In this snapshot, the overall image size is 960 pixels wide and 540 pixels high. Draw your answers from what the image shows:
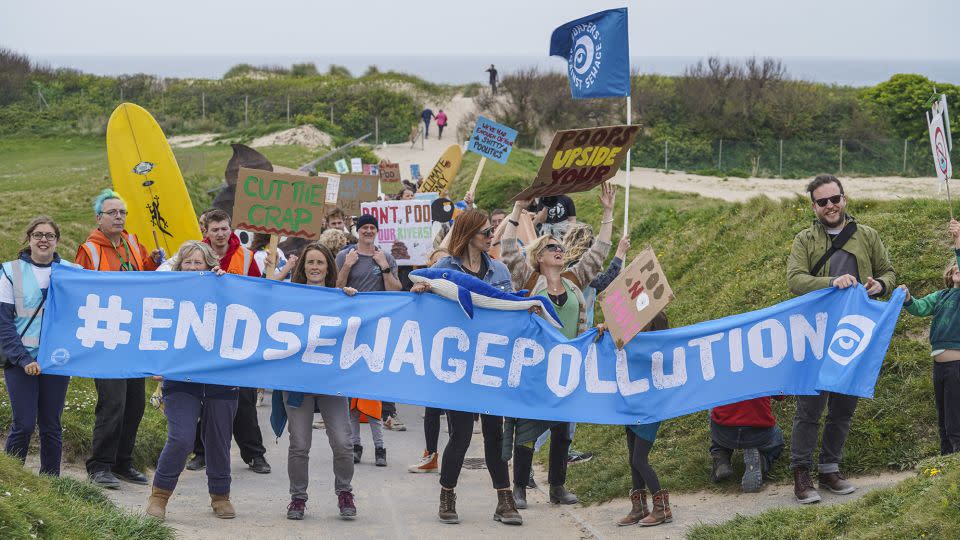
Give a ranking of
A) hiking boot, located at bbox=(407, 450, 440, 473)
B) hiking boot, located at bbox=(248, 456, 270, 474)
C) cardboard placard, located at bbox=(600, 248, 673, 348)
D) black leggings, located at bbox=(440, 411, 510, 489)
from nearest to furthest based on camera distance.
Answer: cardboard placard, located at bbox=(600, 248, 673, 348)
black leggings, located at bbox=(440, 411, 510, 489)
hiking boot, located at bbox=(248, 456, 270, 474)
hiking boot, located at bbox=(407, 450, 440, 473)

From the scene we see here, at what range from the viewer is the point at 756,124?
46.3 metres

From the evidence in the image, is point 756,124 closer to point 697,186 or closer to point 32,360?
point 697,186

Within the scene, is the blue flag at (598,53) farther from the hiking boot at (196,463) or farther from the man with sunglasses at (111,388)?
the hiking boot at (196,463)

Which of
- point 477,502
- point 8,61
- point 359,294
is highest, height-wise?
point 8,61

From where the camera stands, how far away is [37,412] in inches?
315

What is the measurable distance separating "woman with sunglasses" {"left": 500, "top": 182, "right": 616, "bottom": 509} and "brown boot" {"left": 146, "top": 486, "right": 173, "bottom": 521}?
93.9 inches

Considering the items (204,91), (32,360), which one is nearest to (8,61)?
(204,91)

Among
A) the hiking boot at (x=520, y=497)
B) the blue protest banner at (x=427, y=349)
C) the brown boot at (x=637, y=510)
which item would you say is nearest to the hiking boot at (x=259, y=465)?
the blue protest banner at (x=427, y=349)

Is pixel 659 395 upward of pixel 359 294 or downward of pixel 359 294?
downward

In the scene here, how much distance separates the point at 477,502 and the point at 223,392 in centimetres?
223

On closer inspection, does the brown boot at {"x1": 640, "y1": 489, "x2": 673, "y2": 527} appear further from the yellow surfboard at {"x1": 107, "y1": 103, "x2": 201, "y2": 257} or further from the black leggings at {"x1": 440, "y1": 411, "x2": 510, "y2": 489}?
the yellow surfboard at {"x1": 107, "y1": 103, "x2": 201, "y2": 257}

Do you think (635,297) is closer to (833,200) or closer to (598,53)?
(833,200)

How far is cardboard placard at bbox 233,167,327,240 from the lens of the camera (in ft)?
31.2

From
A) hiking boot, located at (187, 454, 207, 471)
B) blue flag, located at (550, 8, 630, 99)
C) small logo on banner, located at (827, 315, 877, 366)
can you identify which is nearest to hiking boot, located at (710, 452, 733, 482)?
small logo on banner, located at (827, 315, 877, 366)
